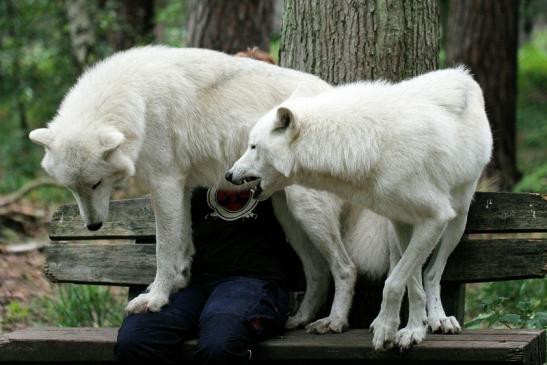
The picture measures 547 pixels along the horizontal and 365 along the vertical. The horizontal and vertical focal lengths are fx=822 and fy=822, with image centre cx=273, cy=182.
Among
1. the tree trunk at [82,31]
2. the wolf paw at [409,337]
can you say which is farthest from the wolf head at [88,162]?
the tree trunk at [82,31]

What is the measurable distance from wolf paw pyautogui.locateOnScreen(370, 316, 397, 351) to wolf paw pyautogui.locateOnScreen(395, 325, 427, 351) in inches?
1.6

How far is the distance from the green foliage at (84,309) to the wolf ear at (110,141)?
8.04ft

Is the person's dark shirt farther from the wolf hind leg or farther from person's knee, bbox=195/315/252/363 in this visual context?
the wolf hind leg

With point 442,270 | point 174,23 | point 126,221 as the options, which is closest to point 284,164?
point 442,270

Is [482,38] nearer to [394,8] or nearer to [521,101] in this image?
[394,8]

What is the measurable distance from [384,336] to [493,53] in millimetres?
7286

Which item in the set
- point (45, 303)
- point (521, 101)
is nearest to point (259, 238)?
point (45, 303)

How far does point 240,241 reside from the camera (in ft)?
15.4

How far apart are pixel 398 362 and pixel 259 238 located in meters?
1.13

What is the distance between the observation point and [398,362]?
405 cm

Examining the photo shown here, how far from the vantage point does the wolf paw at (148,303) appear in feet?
14.6

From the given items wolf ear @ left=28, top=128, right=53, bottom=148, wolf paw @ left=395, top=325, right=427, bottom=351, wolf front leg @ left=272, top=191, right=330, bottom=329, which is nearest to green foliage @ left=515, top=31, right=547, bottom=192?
wolf front leg @ left=272, top=191, right=330, bottom=329

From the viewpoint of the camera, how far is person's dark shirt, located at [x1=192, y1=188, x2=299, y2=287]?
464cm

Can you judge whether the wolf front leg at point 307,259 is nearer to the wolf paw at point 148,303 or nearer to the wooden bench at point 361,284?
the wooden bench at point 361,284
